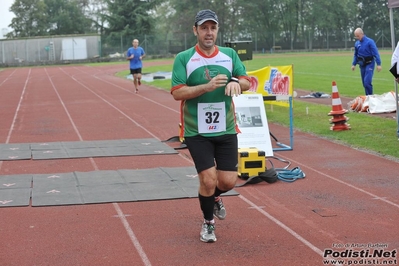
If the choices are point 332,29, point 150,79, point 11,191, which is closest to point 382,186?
point 11,191

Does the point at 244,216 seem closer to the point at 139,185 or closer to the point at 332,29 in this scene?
the point at 139,185

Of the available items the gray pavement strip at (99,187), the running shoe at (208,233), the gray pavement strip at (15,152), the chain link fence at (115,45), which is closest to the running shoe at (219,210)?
the running shoe at (208,233)

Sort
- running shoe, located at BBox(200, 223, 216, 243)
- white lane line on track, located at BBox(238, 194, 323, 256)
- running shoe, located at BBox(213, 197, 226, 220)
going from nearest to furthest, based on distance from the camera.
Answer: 1. white lane line on track, located at BBox(238, 194, 323, 256)
2. running shoe, located at BBox(200, 223, 216, 243)
3. running shoe, located at BBox(213, 197, 226, 220)

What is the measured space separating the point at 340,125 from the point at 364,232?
7660 mm

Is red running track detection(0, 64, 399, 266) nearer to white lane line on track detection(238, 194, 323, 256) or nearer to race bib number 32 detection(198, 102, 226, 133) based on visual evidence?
white lane line on track detection(238, 194, 323, 256)

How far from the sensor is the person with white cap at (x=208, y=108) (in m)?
6.38

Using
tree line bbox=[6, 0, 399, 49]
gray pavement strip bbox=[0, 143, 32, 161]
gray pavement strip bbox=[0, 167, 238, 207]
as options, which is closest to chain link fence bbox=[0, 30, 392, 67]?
tree line bbox=[6, 0, 399, 49]

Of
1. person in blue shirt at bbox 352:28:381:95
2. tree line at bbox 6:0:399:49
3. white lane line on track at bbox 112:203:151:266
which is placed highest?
tree line at bbox 6:0:399:49

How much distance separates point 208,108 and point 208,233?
1180 millimetres

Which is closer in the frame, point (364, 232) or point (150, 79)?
point (364, 232)

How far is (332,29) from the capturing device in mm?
84312

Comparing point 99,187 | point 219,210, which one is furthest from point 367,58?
point 219,210

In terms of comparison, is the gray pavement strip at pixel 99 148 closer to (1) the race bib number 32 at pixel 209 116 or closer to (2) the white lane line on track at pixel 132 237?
(2) the white lane line on track at pixel 132 237

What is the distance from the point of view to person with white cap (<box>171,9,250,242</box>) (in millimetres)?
6383
